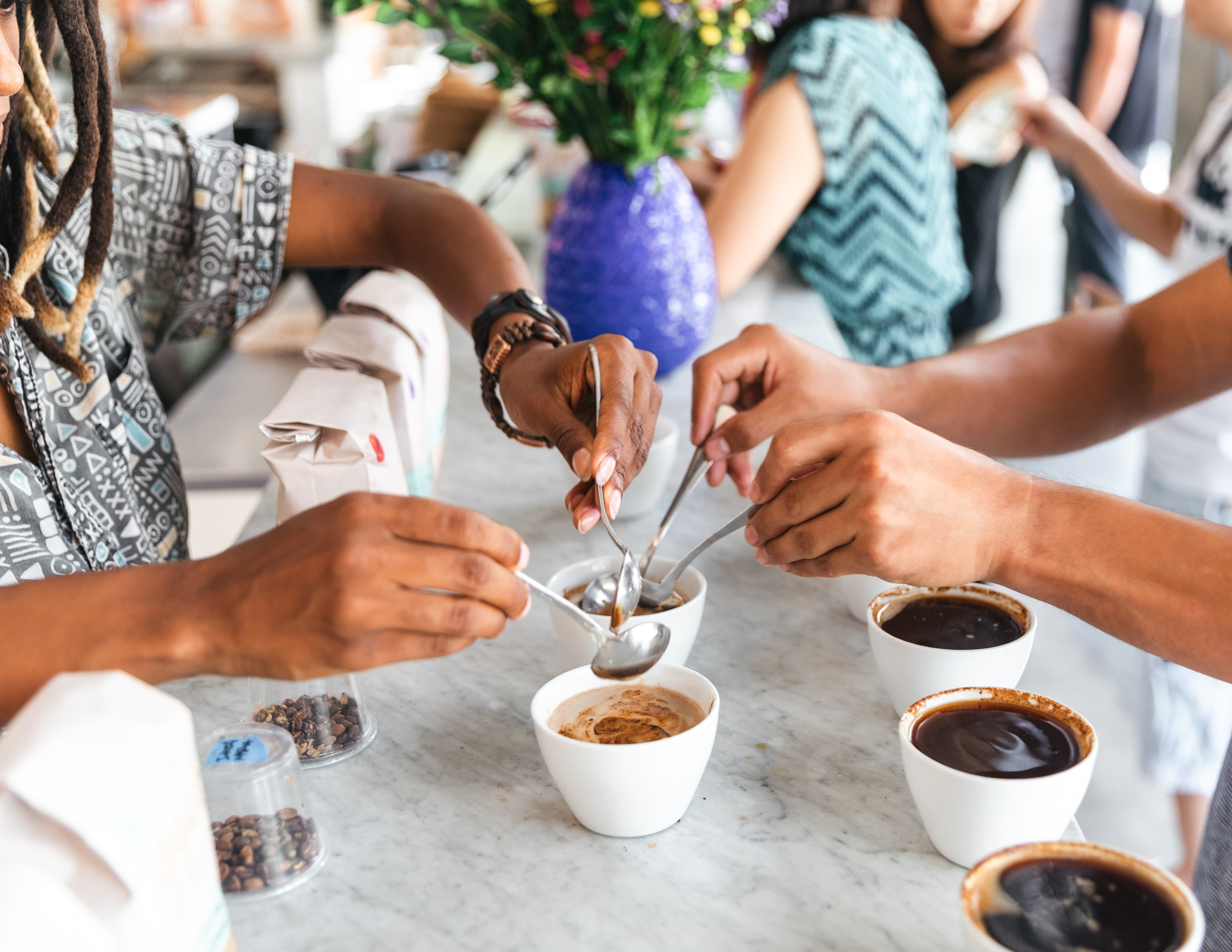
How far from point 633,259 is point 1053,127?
1334 mm

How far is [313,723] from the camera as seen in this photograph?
0.88 metres

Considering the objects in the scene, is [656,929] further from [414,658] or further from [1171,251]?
[1171,251]

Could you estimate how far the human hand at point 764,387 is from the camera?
4.00 ft

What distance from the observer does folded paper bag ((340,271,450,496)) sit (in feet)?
4.06

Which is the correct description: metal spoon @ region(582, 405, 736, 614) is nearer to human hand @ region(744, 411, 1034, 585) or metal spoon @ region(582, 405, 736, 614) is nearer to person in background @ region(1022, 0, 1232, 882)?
human hand @ region(744, 411, 1034, 585)

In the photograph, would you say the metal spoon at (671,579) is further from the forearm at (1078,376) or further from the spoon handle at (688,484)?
the forearm at (1078,376)

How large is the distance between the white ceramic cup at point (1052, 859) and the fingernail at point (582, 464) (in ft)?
1.66

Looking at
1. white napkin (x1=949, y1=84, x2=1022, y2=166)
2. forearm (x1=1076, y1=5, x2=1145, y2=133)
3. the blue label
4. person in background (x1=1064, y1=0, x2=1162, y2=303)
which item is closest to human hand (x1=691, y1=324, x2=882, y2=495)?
the blue label

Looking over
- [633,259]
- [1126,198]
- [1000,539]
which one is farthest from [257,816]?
[1126,198]

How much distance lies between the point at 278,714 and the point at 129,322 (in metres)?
0.63

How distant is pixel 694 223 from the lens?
1.68 meters

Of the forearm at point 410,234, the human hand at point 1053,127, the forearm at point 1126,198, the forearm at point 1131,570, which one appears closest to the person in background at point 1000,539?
the forearm at point 1131,570

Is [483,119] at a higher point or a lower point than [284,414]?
lower

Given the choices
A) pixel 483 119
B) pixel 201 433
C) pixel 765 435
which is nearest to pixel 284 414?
pixel 765 435
